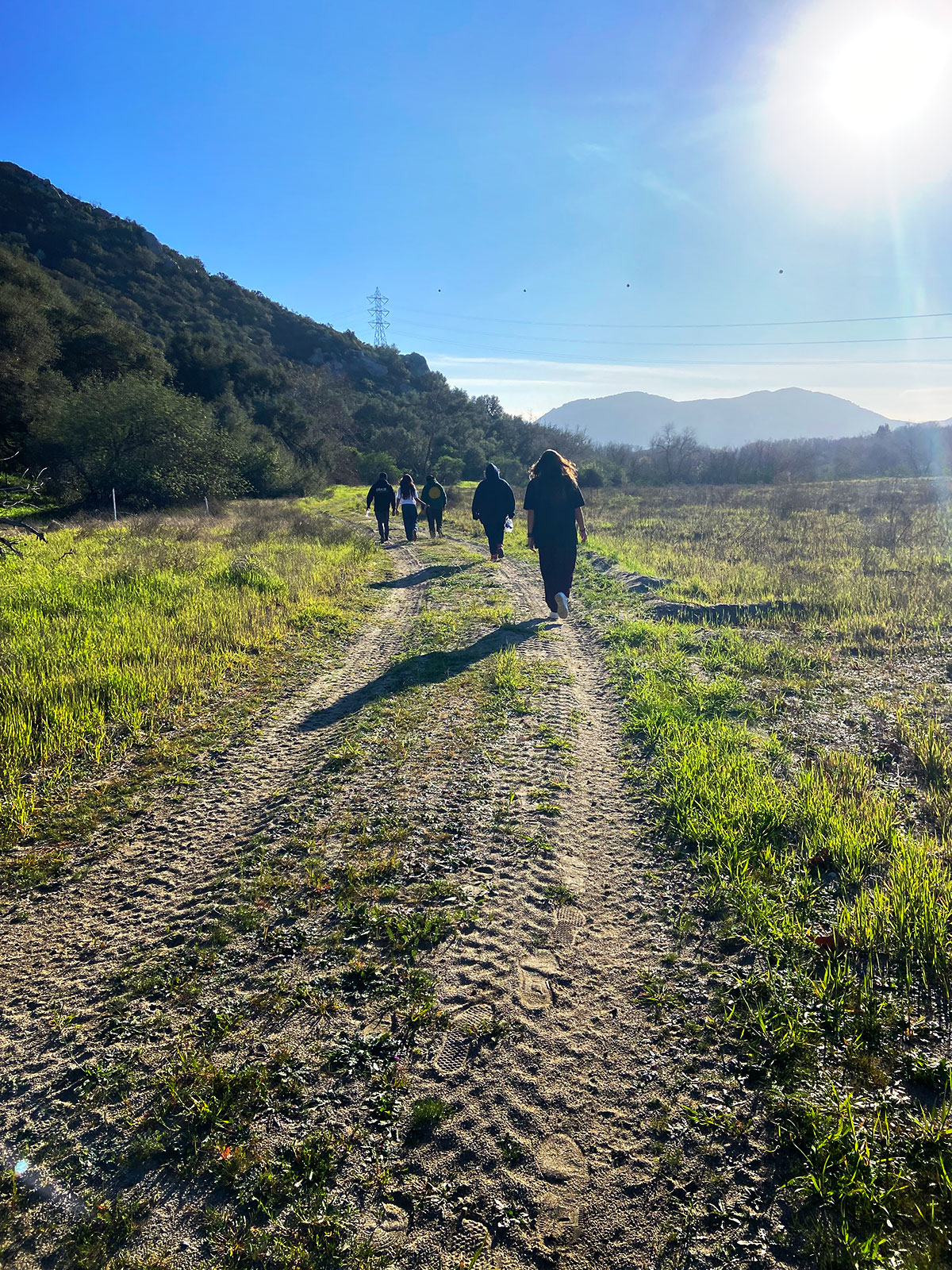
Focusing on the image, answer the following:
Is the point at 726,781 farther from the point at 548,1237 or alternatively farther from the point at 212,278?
the point at 212,278

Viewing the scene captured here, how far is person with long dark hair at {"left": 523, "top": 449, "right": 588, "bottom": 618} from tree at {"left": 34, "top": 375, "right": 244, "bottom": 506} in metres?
21.6

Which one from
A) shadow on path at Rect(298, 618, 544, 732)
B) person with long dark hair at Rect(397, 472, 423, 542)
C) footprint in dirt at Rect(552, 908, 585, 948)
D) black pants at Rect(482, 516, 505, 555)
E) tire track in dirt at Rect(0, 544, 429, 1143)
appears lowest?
footprint in dirt at Rect(552, 908, 585, 948)

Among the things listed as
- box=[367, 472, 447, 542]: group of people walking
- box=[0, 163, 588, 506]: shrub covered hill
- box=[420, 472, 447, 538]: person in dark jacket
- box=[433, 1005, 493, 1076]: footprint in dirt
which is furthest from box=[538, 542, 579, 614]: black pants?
box=[0, 163, 588, 506]: shrub covered hill

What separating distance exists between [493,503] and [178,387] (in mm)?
34707

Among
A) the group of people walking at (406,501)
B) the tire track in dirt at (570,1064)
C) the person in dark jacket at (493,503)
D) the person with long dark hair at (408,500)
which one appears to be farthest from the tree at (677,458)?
the tire track in dirt at (570,1064)

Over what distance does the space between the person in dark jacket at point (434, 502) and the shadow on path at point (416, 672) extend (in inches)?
427

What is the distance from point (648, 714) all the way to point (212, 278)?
86.0 m

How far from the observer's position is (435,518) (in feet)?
65.2

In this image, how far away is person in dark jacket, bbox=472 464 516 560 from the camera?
38.2 feet

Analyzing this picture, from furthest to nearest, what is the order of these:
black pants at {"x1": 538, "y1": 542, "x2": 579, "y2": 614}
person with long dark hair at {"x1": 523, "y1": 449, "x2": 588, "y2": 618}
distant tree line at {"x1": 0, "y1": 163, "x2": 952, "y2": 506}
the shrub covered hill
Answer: distant tree line at {"x1": 0, "y1": 163, "x2": 952, "y2": 506}, the shrub covered hill, black pants at {"x1": 538, "y1": 542, "x2": 579, "y2": 614}, person with long dark hair at {"x1": 523, "y1": 449, "x2": 588, "y2": 618}

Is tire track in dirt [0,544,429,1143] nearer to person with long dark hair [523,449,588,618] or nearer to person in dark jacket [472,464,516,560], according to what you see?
person with long dark hair [523,449,588,618]

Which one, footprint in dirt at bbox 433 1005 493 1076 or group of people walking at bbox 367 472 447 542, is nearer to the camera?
footprint in dirt at bbox 433 1005 493 1076

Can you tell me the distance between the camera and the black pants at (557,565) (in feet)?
30.1

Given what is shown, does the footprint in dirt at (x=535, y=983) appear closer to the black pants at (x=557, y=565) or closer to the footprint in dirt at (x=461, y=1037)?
the footprint in dirt at (x=461, y=1037)
